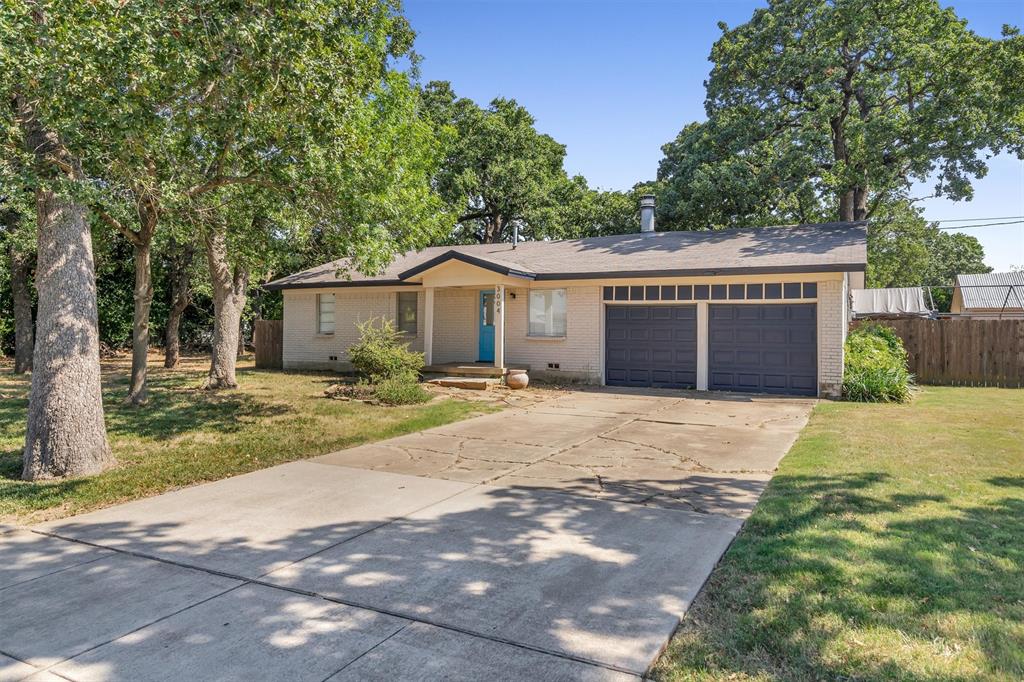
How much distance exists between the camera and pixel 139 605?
3.48 m

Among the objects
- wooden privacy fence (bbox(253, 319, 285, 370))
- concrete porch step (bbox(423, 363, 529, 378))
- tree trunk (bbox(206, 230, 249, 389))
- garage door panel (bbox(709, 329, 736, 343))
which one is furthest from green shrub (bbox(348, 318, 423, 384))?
wooden privacy fence (bbox(253, 319, 285, 370))

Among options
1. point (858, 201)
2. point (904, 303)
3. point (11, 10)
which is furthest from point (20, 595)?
point (904, 303)

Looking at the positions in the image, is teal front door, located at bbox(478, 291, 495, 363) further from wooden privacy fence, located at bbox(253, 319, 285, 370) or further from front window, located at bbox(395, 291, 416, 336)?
wooden privacy fence, located at bbox(253, 319, 285, 370)

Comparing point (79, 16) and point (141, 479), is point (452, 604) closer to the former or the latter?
point (141, 479)

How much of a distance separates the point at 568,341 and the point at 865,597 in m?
12.4

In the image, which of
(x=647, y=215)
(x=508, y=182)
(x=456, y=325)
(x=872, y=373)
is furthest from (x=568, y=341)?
(x=508, y=182)

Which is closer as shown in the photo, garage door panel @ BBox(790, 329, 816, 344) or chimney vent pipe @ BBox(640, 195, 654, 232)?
garage door panel @ BBox(790, 329, 816, 344)

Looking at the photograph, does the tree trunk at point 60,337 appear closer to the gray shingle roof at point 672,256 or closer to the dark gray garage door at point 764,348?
the gray shingle roof at point 672,256

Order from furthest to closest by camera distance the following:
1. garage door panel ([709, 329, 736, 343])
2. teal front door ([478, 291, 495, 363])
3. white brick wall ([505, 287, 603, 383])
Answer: teal front door ([478, 291, 495, 363])
white brick wall ([505, 287, 603, 383])
garage door panel ([709, 329, 736, 343])

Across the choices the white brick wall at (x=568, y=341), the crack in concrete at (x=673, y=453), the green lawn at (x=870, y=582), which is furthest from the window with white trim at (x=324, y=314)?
the green lawn at (x=870, y=582)

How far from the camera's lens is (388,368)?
13.5 m

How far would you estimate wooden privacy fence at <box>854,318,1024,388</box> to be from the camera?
1533 centimetres

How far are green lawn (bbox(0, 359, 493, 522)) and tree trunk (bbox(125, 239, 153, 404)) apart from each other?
0.34 metres

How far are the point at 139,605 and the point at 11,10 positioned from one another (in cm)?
559
